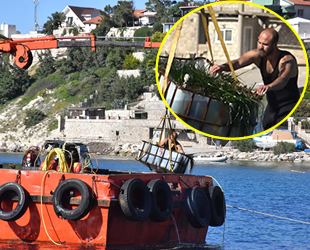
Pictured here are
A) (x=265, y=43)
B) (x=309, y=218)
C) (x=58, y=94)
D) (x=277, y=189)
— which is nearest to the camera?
(x=265, y=43)

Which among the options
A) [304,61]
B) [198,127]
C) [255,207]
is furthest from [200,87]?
[255,207]

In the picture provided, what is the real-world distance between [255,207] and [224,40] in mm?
25149

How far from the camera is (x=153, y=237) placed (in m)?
11.5

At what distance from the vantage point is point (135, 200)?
10812mm

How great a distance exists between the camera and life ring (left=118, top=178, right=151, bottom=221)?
10.2 metres

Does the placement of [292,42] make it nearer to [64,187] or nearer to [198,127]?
[198,127]

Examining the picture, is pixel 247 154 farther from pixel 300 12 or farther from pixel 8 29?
pixel 8 29

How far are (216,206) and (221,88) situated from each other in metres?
11.8

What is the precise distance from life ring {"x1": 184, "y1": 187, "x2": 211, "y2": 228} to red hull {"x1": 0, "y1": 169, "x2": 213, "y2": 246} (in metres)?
1.04

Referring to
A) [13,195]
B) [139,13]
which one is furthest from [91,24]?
[13,195]

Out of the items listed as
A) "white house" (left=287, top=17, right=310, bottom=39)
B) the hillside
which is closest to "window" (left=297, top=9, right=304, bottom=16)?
the hillside

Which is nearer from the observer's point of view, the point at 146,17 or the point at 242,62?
the point at 242,62

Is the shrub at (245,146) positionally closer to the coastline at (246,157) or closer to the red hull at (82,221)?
the coastline at (246,157)

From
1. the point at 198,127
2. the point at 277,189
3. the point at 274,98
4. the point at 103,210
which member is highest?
the point at 274,98
